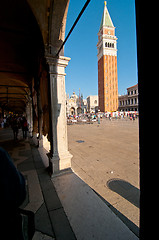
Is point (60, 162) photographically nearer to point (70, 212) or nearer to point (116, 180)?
point (70, 212)

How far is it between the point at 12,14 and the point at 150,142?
4659mm

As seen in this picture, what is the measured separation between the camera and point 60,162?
3.12 metres

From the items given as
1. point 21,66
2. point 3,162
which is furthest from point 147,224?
point 21,66

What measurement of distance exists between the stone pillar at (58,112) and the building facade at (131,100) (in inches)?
2371

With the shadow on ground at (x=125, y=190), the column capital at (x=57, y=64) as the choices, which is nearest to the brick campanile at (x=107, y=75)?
the column capital at (x=57, y=64)

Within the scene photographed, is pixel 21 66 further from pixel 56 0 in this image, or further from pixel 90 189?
pixel 90 189

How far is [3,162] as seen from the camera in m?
0.71

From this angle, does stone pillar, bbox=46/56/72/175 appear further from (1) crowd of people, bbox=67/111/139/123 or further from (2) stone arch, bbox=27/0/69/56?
(1) crowd of people, bbox=67/111/139/123

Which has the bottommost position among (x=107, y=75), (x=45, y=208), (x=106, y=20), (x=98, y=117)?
(x=45, y=208)

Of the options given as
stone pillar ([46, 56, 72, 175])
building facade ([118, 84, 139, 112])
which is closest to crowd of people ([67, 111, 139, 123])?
stone pillar ([46, 56, 72, 175])

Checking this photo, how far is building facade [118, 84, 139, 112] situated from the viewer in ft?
188

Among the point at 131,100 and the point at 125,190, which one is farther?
the point at 131,100

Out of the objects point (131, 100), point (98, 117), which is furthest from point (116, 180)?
point (131, 100)

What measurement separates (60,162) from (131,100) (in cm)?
6587
